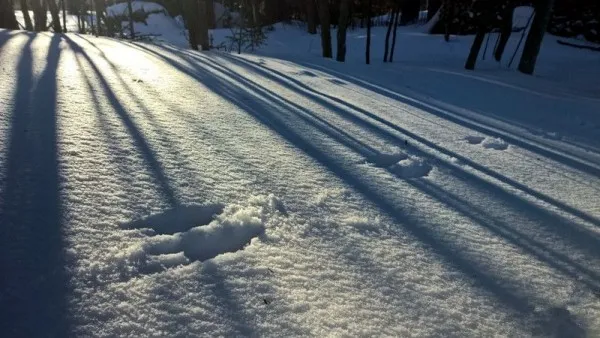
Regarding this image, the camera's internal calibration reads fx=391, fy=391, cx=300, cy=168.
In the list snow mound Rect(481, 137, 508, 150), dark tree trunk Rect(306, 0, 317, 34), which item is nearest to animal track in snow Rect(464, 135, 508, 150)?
snow mound Rect(481, 137, 508, 150)

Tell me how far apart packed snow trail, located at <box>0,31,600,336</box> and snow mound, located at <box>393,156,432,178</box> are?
12 millimetres

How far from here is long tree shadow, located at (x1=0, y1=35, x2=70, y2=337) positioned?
1.01 m

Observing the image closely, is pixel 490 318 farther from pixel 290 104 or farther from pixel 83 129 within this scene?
pixel 290 104

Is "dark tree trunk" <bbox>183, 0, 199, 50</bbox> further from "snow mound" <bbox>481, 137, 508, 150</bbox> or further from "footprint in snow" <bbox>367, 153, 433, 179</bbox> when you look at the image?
"footprint in snow" <bbox>367, 153, 433, 179</bbox>

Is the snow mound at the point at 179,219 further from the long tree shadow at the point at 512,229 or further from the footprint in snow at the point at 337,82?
the footprint in snow at the point at 337,82

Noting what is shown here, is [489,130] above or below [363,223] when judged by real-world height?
above

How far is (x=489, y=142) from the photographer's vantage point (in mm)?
2918

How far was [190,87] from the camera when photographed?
3523mm

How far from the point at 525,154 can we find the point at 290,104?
6.06 ft

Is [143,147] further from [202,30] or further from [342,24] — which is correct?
[202,30]

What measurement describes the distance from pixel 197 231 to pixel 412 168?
134cm

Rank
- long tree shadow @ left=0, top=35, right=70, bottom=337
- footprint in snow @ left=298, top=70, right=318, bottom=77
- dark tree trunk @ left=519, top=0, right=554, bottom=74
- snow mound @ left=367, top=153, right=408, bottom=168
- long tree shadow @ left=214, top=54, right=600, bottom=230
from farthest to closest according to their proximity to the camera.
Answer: dark tree trunk @ left=519, top=0, right=554, bottom=74
footprint in snow @ left=298, top=70, right=318, bottom=77
snow mound @ left=367, top=153, right=408, bottom=168
long tree shadow @ left=214, top=54, right=600, bottom=230
long tree shadow @ left=0, top=35, right=70, bottom=337

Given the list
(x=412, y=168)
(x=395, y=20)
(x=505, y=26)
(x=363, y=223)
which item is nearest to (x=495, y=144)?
(x=412, y=168)

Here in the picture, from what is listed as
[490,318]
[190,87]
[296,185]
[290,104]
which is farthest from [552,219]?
[190,87]
